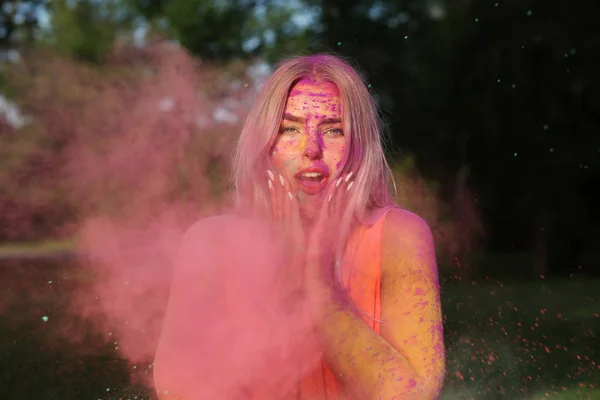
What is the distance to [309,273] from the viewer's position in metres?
1.73

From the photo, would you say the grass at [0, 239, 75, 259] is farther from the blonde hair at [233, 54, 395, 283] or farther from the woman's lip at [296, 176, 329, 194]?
the woman's lip at [296, 176, 329, 194]

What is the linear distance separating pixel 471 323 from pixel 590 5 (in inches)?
337

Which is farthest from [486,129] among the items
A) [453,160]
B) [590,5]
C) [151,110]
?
[151,110]

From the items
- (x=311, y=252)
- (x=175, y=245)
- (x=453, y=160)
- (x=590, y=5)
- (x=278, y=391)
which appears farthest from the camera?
(x=453, y=160)

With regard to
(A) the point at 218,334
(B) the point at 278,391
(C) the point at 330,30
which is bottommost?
(B) the point at 278,391

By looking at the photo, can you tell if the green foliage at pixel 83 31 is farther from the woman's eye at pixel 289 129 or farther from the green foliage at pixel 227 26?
the woman's eye at pixel 289 129

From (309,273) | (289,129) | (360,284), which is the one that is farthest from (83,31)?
(309,273)

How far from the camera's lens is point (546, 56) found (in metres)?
15.1

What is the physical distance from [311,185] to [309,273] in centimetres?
34

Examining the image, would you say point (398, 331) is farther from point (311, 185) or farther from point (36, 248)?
point (36, 248)

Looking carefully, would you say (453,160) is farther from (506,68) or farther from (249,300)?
(249,300)

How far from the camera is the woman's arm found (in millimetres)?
1692

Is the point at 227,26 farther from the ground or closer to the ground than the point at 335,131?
farther from the ground

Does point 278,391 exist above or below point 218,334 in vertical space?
below
